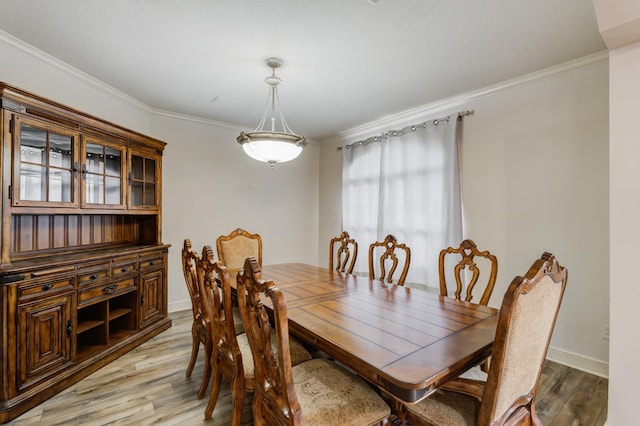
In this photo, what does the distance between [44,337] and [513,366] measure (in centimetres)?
282

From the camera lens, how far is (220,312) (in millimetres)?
1773

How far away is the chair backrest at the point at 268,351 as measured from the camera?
1.09 m

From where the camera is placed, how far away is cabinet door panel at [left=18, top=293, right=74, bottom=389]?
1.96 metres

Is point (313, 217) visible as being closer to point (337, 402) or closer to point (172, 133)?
point (172, 133)

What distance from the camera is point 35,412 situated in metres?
1.94

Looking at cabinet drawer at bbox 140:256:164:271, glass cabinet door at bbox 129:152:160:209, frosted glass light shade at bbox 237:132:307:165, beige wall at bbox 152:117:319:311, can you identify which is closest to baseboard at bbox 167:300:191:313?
beige wall at bbox 152:117:319:311

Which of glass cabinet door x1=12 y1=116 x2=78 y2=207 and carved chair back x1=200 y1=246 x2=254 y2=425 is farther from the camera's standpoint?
glass cabinet door x1=12 y1=116 x2=78 y2=207

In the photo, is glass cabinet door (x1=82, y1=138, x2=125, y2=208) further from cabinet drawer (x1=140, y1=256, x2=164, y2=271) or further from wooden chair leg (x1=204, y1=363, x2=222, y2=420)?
wooden chair leg (x1=204, y1=363, x2=222, y2=420)

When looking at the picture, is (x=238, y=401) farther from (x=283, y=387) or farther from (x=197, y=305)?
(x=197, y=305)

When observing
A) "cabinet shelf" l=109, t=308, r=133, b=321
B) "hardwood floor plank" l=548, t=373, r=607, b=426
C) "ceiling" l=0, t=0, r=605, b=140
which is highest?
"ceiling" l=0, t=0, r=605, b=140

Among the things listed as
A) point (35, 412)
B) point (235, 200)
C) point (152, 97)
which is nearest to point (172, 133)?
point (152, 97)

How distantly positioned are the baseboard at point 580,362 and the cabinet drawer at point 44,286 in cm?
401

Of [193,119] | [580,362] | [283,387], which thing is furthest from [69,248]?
[580,362]

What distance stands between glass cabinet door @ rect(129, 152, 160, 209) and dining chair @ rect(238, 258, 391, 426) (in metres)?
2.48
